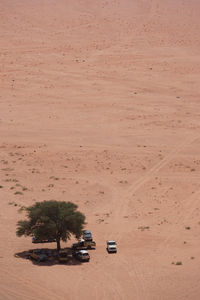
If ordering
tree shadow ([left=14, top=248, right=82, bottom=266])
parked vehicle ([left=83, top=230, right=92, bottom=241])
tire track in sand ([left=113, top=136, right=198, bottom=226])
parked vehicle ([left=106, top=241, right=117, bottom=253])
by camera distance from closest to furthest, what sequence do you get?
tree shadow ([left=14, top=248, right=82, bottom=266]) < parked vehicle ([left=106, top=241, right=117, bottom=253]) < parked vehicle ([left=83, top=230, right=92, bottom=241]) < tire track in sand ([left=113, top=136, right=198, bottom=226])

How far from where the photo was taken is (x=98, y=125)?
2485 inches

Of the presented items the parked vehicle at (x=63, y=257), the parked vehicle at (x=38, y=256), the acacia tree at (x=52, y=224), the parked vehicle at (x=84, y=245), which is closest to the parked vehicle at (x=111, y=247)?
the parked vehicle at (x=84, y=245)

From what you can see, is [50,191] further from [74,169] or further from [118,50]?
[118,50]

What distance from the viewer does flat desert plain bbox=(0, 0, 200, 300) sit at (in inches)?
1305

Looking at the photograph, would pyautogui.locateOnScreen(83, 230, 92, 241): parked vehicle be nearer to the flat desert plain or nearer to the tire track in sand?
the flat desert plain

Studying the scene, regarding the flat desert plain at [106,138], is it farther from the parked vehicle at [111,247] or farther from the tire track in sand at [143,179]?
the parked vehicle at [111,247]

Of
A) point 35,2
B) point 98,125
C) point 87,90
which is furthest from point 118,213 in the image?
point 35,2

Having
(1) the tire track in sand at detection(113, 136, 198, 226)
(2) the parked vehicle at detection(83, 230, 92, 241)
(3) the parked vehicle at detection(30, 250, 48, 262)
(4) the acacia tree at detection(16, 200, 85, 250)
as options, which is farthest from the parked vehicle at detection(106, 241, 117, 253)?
(1) the tire track in sand at detection(113, 136, 198, 226)

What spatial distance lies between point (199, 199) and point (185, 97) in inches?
1107

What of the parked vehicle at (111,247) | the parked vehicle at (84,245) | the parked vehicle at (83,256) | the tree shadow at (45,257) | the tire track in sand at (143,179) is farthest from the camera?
the tire track in sand at (143,179)

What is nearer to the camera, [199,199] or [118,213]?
[118,213]

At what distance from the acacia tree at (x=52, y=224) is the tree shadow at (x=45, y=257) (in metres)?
0.62

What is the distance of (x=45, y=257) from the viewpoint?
34.7 metres

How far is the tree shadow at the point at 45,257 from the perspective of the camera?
3438cm
